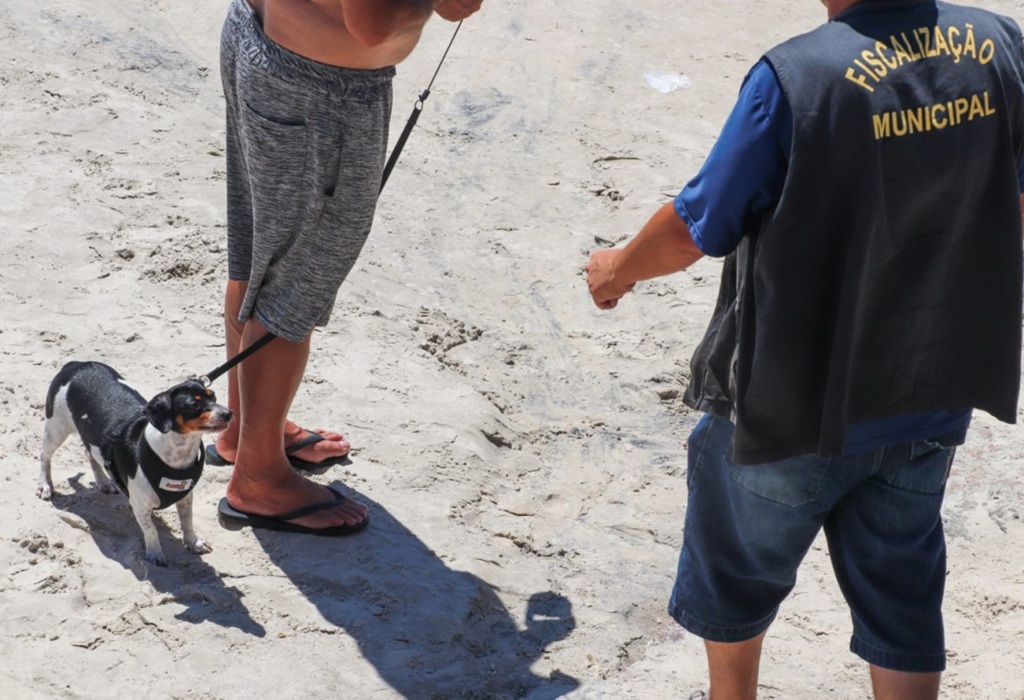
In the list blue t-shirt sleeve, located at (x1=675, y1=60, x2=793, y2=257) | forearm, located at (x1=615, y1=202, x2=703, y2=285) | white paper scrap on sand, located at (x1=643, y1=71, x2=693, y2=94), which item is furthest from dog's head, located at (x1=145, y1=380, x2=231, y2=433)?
white paper scrap on sand, located at (x1=643, y1=71, x2=693, y2=94)

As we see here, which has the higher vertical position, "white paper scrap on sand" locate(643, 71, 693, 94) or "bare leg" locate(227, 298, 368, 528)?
"white paper scrap on sand" locate(643, 71, 693, 94)

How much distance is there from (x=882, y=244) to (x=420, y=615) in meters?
1.71

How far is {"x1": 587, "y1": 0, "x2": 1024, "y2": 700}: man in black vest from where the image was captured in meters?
2.09

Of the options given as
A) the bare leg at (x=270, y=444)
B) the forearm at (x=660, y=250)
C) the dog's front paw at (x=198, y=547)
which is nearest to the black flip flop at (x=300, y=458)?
the bare leg at (x=270, y=444)

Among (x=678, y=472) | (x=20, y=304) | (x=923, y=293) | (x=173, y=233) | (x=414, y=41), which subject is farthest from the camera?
(x=173, y=233)

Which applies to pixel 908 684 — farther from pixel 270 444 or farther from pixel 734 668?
pixel 270 444

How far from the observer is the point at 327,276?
335 centimetres

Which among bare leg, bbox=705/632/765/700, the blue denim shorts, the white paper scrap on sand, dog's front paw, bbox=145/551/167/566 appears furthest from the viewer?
the white paper scrap on sand

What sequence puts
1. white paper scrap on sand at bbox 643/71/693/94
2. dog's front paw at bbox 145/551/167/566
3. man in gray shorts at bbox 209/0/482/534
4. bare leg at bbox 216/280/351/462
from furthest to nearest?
white paper scrap on sand at bbox 643/71/693/94
bare leg at bbox 216/280/351/462
dog's front paw at bbox 145/551/167/566
man in gray shorts at bbox 209/0/482/534

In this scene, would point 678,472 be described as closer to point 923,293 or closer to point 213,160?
point 923,293

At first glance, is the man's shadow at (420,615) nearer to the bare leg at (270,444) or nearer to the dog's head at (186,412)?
the bare leg at (270,444)

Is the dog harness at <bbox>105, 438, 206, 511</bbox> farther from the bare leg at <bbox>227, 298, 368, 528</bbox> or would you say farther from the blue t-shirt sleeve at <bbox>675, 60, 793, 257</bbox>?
the blue t-shirt sleeve at <bbox>675, 60, 793, 257</bbox>

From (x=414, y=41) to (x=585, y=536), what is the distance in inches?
61.7

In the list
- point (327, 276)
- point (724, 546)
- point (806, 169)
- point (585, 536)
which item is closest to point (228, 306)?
point (327, 276)
